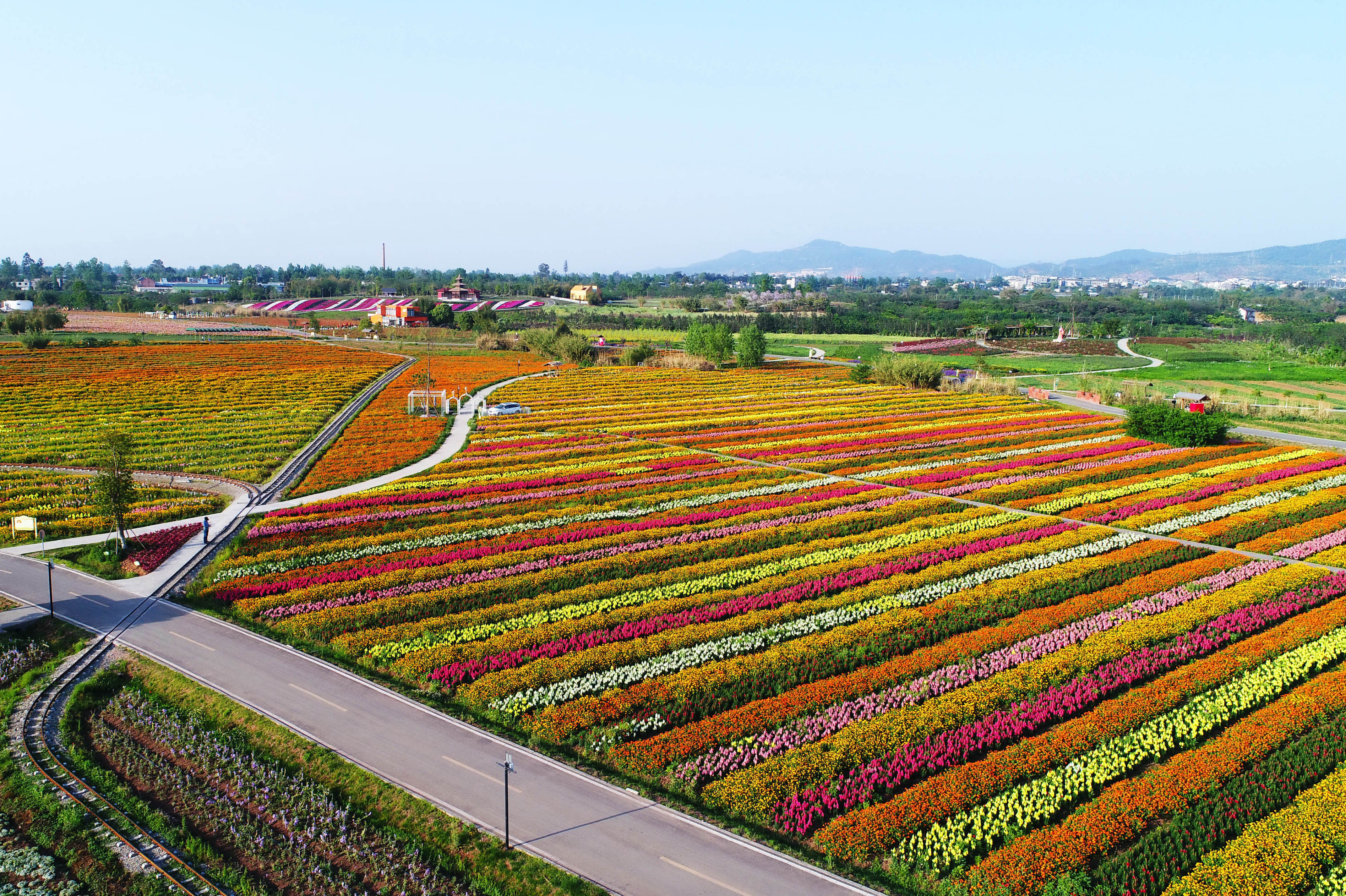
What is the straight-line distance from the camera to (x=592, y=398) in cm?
6662

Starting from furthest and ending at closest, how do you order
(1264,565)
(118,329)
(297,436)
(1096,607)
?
(118,329)
(297,436)
(1264,565)
(1096,607)

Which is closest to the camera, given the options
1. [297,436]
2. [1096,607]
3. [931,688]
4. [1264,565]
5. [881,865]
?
[881,865]

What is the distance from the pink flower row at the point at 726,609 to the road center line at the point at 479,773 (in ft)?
11.0

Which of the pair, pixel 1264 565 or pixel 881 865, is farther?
pixel 1264 565

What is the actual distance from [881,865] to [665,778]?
167 inches

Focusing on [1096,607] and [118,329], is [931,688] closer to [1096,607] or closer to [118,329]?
[1096,607]

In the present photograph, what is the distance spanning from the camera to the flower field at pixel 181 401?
44938mm

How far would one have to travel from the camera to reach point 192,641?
22.3m

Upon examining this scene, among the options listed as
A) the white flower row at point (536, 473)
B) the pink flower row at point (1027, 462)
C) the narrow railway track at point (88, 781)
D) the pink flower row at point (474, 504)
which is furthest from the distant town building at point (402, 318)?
the narrow railway track at point (88, 781)

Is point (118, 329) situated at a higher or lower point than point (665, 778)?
higher

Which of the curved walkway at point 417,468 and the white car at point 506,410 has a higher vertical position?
the white car at point 506,410

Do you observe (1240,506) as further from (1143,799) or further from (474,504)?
(474,504)

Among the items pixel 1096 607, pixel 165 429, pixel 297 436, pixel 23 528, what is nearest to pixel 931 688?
pixel 1096 607

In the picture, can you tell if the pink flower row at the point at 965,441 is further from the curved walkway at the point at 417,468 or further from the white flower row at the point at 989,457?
the curved walkway at the point at 417,468
